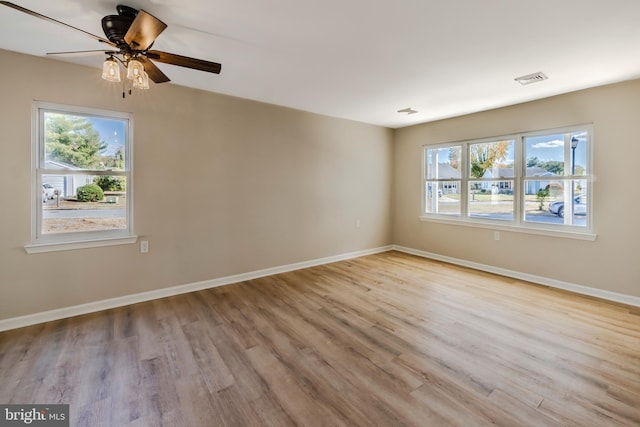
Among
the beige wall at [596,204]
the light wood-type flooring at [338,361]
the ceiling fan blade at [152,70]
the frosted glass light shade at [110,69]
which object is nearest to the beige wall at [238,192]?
the beige wall at [596,204]

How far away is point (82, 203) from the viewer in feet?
9.78

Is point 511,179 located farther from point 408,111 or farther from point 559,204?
point 408,111

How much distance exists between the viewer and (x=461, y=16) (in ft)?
6.63

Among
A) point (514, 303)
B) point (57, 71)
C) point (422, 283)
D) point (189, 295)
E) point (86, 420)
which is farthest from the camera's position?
point (422, 283)

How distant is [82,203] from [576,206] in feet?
19.4

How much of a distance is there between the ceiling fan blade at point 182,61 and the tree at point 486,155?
13.8ft

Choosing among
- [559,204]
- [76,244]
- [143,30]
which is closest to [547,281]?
[559,204]

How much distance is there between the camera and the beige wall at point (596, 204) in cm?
321

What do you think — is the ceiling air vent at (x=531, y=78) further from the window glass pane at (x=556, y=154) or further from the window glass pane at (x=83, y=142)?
the window glass pane at (x=83, y=142)

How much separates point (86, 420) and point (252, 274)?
2526mm

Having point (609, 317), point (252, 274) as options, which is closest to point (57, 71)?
point (252, 274)

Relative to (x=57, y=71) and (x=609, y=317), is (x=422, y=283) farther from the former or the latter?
(x=57, y=71)

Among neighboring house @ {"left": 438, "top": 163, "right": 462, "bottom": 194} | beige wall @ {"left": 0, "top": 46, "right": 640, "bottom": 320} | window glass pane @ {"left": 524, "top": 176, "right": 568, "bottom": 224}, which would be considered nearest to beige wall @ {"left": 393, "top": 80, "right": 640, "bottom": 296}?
beige wall @ {"left": 0, "top": 46, "right": 640, "bottom": 320}

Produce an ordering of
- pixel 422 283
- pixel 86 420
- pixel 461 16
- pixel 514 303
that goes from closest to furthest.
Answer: pixel 86 420, pixel 461 16, pixel 514 303, pixel 422 283
